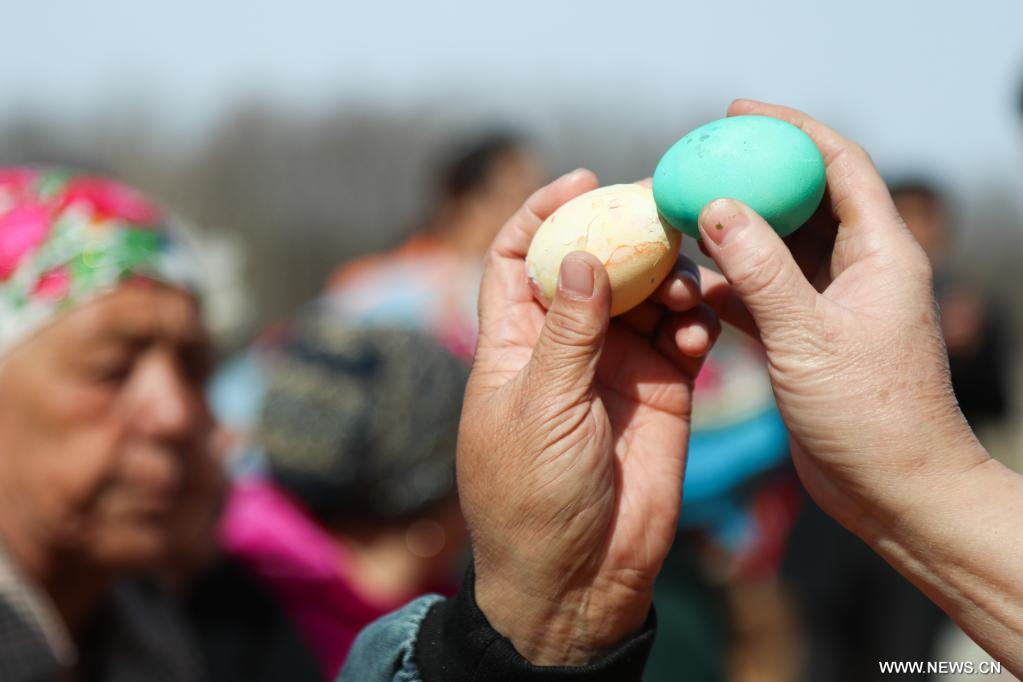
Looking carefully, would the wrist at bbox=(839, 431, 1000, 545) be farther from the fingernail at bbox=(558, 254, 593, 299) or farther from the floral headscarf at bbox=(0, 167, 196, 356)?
the floral headscarf at bbox=(0, 167, 196, 356)

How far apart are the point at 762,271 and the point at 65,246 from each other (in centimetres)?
149

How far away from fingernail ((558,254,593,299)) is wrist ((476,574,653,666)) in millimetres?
340

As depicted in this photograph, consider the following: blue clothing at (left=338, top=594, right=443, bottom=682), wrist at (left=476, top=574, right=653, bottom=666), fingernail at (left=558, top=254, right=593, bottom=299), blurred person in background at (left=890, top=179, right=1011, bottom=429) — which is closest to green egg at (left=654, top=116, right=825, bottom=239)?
fingernail at (left=558, top=254, right=593, bottom=299)

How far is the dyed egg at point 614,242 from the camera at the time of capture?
50.6 inches

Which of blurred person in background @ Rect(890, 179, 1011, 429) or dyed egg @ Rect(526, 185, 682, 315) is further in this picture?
blurred person in background @ Rect(890, 179, 1011, 429)

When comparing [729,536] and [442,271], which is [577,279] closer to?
[729,536]

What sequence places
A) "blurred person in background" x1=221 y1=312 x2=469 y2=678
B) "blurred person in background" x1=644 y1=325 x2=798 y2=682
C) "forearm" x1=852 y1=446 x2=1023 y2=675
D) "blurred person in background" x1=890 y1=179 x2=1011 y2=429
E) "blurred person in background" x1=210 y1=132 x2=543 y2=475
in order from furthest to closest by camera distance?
"blurred person in background" x1=890 y1=179 x2=1011 y2=429, "blurred person in background" x1=210 y1=132 x2=543 y2=475, "blurred person in background" x1=644 y1=325 x2=798 y2=682, "blurred person in background" x1=221 y1=312 x2=469 y2=678, "forearm" x1=852 y1=446 x2=1023 y2=675

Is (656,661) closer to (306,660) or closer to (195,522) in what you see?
(306,660)

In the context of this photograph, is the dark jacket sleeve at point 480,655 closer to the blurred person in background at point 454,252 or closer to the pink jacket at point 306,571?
the pink jacket at point 306,571

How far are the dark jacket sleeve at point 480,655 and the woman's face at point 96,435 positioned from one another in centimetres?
97

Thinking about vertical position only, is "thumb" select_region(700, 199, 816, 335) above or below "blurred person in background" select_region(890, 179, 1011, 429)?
above

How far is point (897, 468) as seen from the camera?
111 centimetres

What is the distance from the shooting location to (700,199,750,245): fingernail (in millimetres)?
1170

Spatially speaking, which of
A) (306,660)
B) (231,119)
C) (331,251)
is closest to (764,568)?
(306,660)
